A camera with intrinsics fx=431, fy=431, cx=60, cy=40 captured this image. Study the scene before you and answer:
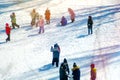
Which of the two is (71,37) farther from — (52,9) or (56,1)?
(56,1)

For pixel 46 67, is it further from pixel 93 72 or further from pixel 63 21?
pixel 63 21

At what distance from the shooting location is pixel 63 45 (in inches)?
1033

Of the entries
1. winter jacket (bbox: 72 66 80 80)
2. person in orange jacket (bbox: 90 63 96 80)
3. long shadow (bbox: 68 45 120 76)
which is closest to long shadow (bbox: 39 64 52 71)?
long shadow (bbox: 68 45 120 76)

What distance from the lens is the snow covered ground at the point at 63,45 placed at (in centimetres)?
2203

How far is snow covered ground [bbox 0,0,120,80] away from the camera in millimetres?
22031

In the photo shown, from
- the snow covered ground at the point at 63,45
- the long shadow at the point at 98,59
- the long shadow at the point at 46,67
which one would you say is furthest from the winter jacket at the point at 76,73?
the long shadow at the point at 46,67

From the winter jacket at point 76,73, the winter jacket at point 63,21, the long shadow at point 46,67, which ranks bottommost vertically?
the long shadow at point 46,67

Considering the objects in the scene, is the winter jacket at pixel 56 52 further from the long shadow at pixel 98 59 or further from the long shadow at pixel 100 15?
the long shadow at pixel 100 15

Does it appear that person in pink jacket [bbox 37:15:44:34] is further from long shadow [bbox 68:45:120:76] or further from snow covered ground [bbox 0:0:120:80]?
long shadow [bbox 68:45:120:76]

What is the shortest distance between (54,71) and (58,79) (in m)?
1.20

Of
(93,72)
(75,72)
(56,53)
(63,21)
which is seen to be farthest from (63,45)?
(75,72)

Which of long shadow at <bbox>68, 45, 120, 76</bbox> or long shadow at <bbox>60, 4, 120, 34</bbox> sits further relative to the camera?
long shadow at <bbox>60, 4, 120, 34</bbox>

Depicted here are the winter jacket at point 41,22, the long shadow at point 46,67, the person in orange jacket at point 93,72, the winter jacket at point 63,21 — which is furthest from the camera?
the winter jacket at point 63,21

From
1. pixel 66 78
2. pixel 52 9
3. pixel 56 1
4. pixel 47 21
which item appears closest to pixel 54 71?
pixel 66 78
